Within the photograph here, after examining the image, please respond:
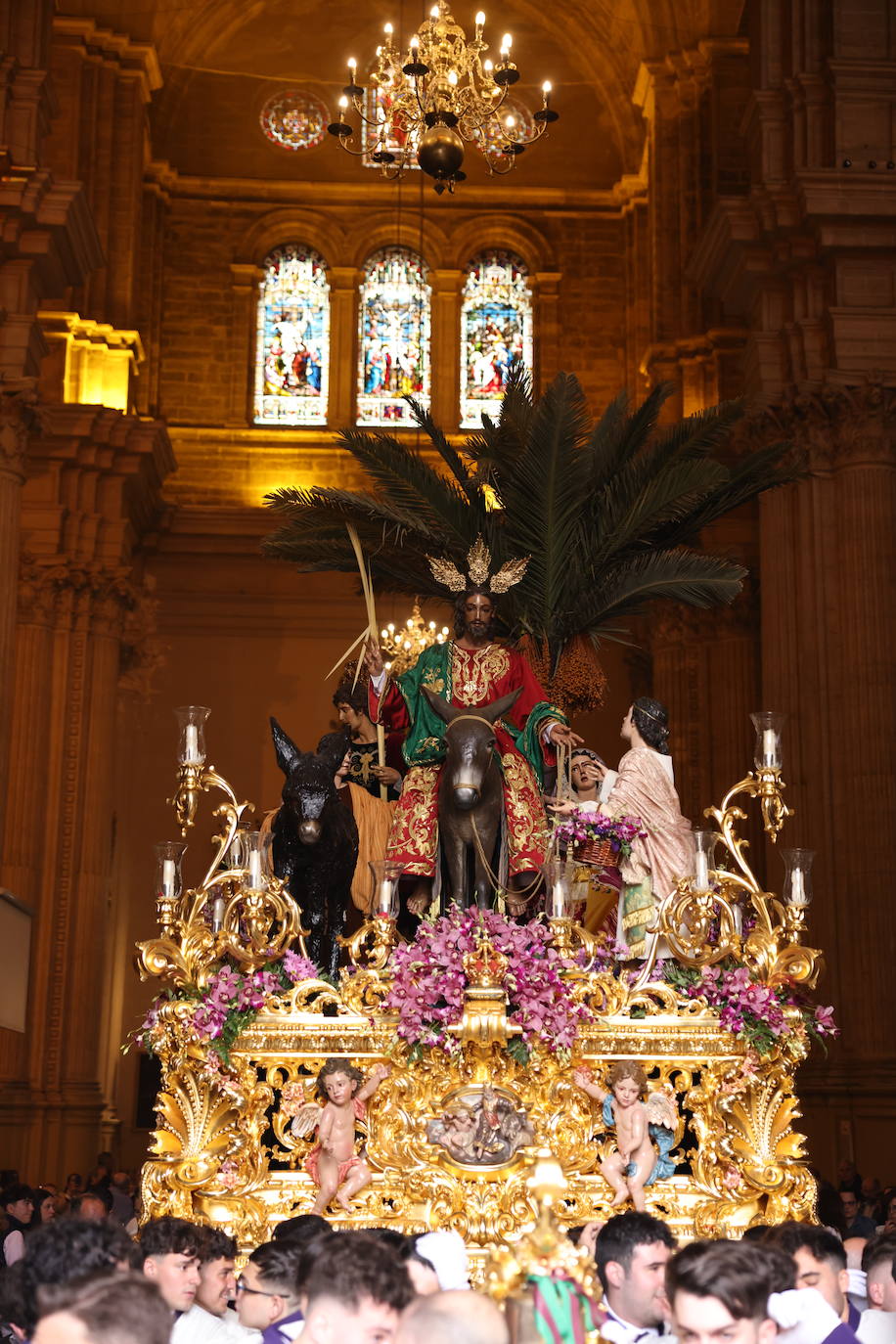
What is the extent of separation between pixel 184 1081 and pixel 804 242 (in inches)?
485

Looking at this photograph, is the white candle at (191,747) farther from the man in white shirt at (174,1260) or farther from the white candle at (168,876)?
the man in white shirt at (174,1260)

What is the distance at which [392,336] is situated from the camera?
1171 inches

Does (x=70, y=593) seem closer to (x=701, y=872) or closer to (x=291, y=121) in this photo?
(x=291, y=121)

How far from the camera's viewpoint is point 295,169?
30.2 meters

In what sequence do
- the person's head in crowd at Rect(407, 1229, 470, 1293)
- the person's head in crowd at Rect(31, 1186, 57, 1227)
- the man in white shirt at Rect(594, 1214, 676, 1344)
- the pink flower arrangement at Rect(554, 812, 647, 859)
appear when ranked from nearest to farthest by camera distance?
the man in white shirt at Rect(594, 1214, 676, 1344)
the person's head in crowd at Rect(407, 1229, 470, 1293)
the pink flower arrangement at Rect(554, 812, 647, 859)
the person's head in crowd at Rect(31, 1186, 57, 1227)

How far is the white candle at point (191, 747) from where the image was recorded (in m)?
10.1

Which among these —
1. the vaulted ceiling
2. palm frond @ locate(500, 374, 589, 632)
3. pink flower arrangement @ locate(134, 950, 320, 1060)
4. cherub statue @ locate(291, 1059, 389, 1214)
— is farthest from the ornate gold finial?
the vaulted ceiling

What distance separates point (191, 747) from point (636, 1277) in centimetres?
485

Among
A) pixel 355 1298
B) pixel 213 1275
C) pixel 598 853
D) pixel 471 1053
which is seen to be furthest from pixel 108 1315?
pixel 598 853

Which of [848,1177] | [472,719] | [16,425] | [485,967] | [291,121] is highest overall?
[291,121]

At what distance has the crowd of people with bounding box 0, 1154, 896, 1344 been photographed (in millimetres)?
4152

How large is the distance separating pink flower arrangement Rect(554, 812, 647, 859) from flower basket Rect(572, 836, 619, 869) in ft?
0.14

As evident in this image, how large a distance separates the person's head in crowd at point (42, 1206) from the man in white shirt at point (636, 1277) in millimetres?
7474

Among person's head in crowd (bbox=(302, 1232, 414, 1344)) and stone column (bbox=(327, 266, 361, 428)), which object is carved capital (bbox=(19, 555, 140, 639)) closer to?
stone column (bbox=(327, 266, 361, 428))
